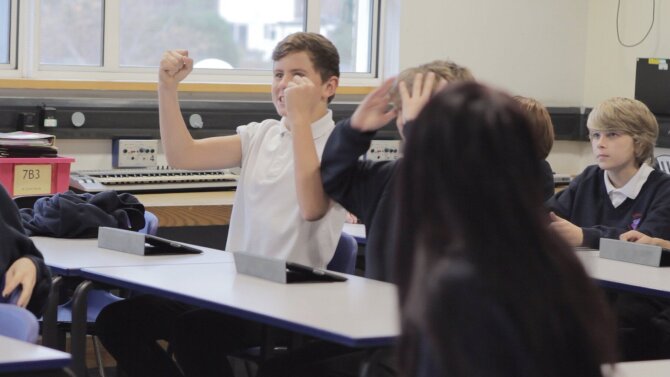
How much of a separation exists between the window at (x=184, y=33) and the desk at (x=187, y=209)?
79cm

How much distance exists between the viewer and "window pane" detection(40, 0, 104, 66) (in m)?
4.58

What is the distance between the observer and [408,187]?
1.09 metres

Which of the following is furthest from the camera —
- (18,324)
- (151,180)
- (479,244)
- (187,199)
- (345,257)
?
(151,180)

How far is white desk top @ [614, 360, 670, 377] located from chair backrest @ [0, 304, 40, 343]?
3.65ft

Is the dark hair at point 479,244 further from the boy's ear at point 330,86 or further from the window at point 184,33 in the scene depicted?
the window at point 184,33

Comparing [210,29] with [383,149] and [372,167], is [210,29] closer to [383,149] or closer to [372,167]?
[383,149]

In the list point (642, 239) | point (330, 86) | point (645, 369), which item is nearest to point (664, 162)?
point (642, 239)

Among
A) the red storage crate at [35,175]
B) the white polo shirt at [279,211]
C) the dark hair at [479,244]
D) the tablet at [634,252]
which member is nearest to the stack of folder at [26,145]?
the red storage crate at [35,175]

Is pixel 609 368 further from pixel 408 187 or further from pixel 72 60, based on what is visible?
pixel 72 60

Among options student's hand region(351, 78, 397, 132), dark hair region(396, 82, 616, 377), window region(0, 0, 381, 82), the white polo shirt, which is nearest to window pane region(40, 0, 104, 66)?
window region(0, 0, 381, 82)

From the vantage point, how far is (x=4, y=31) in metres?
4.52

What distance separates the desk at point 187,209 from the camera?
4043 millimetres

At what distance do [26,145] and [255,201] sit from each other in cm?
145

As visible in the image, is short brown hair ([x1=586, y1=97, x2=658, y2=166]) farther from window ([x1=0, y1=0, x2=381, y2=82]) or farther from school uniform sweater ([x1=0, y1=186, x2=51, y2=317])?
window ([x1=0, y1=0, x2=381, y2=82])
